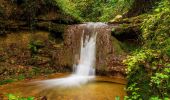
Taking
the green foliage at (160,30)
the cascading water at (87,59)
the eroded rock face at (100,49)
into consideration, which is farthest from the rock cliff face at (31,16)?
the green foliage at (160,30)

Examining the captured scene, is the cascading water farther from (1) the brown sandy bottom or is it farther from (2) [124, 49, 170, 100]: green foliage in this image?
(2) [124, 49, 170, 100]: green foliage

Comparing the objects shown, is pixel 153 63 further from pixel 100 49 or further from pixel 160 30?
pixel 100 49

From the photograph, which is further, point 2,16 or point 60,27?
point 60,27

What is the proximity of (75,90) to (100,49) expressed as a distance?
10.8 feet

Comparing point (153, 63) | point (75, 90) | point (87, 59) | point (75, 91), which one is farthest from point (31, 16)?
point (153, 63)

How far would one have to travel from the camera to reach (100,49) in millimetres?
10969

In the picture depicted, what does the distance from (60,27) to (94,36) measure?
1.69m

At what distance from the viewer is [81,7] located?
2212 cm

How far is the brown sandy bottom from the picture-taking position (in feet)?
24.0

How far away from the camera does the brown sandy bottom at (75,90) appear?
7.32 meters

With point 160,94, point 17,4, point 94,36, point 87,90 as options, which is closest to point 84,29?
point 94,36

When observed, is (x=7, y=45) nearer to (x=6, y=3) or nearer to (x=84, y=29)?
(x=6, y=3)

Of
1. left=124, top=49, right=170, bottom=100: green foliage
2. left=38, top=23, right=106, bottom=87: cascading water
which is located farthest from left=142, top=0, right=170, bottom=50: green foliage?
left=38, top=23, right=106, bottom=87: cascading water

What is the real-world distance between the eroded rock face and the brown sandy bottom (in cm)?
93
